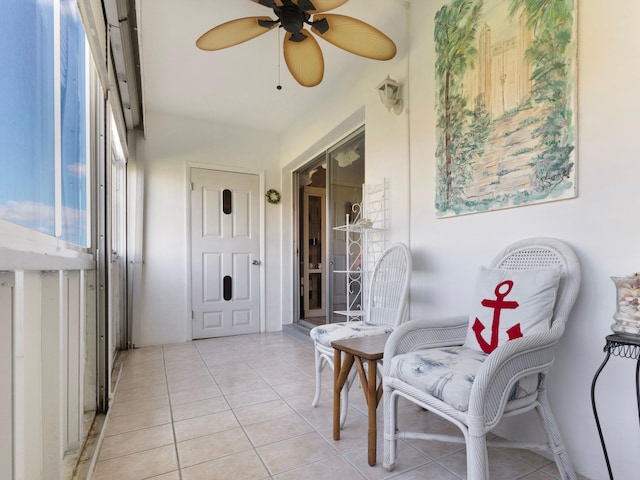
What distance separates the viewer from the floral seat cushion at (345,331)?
1969mm

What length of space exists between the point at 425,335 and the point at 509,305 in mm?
395

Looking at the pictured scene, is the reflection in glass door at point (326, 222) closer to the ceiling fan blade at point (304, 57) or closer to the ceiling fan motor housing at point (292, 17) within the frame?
the ceiling fan blade at point (304, 57)

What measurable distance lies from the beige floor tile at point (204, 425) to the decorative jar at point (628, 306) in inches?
72.6

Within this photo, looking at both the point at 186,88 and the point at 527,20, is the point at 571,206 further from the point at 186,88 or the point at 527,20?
the point at 186,88

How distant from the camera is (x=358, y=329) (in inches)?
80.5

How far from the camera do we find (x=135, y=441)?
1777 mm

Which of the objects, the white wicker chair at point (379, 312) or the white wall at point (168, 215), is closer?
the white wicker chair at point (379, 312)

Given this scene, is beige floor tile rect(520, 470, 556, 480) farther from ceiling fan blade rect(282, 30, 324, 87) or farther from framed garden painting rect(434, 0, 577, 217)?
ceiling fan blade rect(282, 30, 324, 87)

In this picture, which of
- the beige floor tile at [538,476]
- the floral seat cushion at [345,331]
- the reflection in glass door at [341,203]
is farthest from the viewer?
the reflection in glass door at [341,203]

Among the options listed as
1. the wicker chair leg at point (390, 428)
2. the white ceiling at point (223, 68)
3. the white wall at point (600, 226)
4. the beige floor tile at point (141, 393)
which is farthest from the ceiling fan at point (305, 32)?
the beige floor tile at point (141, 393)

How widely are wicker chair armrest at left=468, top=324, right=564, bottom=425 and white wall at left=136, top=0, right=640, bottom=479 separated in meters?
0.33

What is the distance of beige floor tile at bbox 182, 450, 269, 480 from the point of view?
1.47 meters

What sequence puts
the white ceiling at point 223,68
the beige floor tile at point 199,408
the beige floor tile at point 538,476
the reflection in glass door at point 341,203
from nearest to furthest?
1. the beige floor tile at point 538,476
2. the beige floor tile at point 199,408
3. the white ceiling at point 223,68
4. the reflection in glass door at point 341,203

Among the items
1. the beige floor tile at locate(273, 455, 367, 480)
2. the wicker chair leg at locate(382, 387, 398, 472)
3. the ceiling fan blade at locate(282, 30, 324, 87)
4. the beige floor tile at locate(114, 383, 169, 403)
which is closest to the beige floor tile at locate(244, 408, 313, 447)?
the beige floor tile at locate(273, 455, 367, 480)
